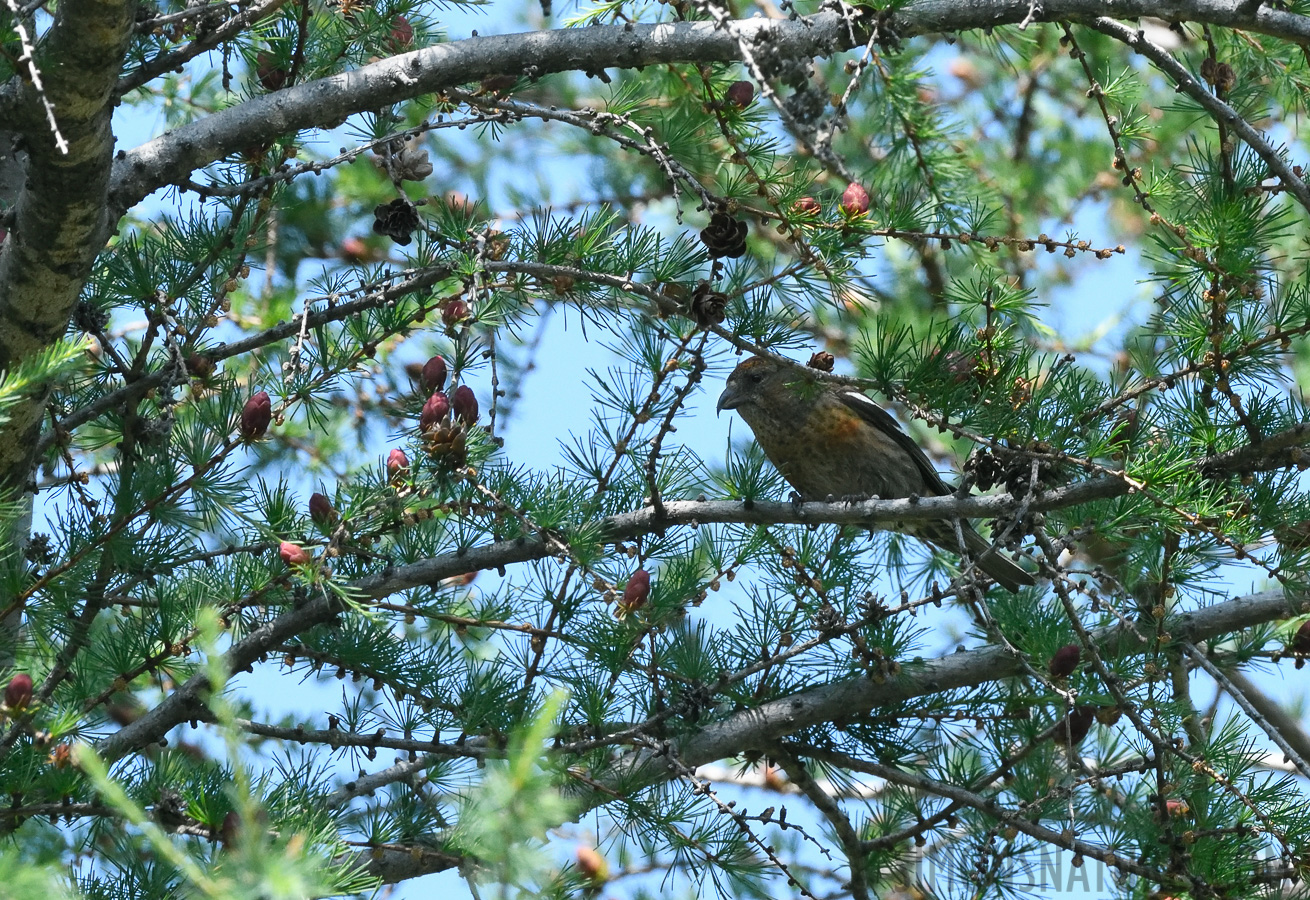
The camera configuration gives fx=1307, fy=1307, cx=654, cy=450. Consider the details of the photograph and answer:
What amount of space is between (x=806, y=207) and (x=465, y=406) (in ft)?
2.95

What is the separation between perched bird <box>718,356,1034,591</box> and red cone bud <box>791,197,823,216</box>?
75.3 inches

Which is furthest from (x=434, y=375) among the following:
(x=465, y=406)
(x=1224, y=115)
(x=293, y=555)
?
(x=1224, y=115)

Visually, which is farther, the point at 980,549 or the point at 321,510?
the point at 980,549

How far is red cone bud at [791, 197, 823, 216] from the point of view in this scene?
2945 millimetres

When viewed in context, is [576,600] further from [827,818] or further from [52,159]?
[52,159]

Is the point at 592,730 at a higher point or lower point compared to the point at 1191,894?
higher

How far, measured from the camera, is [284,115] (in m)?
3.19

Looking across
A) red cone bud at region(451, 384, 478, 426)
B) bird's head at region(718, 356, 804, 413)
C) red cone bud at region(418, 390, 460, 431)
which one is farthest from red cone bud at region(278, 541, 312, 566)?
bird's head at region(718, 356, 804, 413)

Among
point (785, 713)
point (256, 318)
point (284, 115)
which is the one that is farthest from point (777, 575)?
point (256, 318)

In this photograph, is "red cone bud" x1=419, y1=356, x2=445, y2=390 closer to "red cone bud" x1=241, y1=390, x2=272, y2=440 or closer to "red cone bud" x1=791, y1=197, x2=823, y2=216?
"red cone bud" x1=241, y1=390, x2=272, y2=440

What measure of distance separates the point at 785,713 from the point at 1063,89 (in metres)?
5.67

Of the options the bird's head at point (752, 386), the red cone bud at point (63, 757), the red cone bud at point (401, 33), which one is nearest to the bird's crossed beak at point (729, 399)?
the bird's head at point (752, 386)

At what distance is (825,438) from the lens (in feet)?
16.3

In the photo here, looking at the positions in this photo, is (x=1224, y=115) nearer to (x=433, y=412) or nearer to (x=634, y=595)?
(x=634, y=595)
